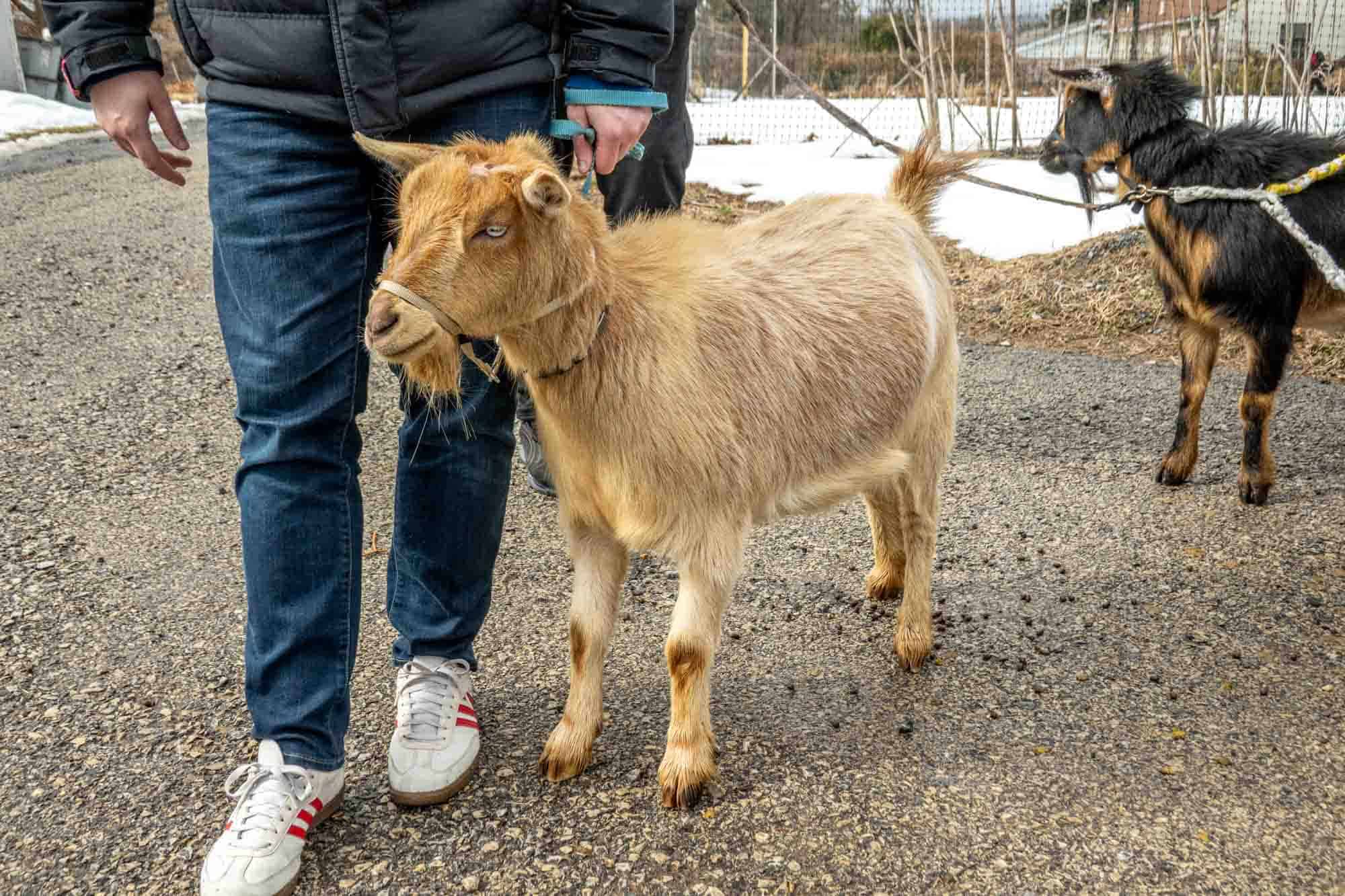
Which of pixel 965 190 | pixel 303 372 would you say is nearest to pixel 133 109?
pixel 303 372

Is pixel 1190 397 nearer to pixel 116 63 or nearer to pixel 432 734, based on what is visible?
pixel 432 734

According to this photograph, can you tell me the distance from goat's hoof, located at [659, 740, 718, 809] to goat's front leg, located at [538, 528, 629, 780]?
219 millimetres

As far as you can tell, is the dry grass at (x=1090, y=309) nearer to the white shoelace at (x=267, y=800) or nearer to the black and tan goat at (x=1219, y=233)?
the black and tan goat at (x=1219, y=233)

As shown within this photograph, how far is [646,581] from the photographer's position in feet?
12.2

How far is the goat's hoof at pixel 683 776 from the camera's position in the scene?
98.8 inches

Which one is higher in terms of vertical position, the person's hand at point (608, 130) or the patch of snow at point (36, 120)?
the person's hand at point (608, 130)

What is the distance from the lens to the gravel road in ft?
7.72

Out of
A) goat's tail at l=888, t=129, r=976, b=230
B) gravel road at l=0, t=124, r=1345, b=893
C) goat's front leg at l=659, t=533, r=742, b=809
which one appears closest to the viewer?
gravel road at l=0, t=124, r=1345, b=893

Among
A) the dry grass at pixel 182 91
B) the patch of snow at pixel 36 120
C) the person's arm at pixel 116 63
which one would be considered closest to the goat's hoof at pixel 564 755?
the person's arm at pixel 116 63

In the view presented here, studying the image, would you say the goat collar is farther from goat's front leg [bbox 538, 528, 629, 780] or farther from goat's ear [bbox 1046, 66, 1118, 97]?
goat's ear [bbox 1046, 66, 1118, 97]

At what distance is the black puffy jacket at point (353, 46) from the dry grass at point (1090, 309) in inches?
194

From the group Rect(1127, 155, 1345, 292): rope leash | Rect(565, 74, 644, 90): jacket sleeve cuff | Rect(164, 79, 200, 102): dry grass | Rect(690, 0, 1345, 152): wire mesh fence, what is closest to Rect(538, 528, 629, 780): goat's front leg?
Rect(565, 74, 644, 90): jacket sleeve cuff

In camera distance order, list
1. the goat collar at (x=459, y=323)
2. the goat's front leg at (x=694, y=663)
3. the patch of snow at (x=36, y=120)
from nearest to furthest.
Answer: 1. the goat collar at (x=459, y=323)
2. the goat's front leg at (x=694, y=663)
3. the patch of snow at (x=36, y=120)

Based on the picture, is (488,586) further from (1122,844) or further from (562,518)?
(1122,844)
